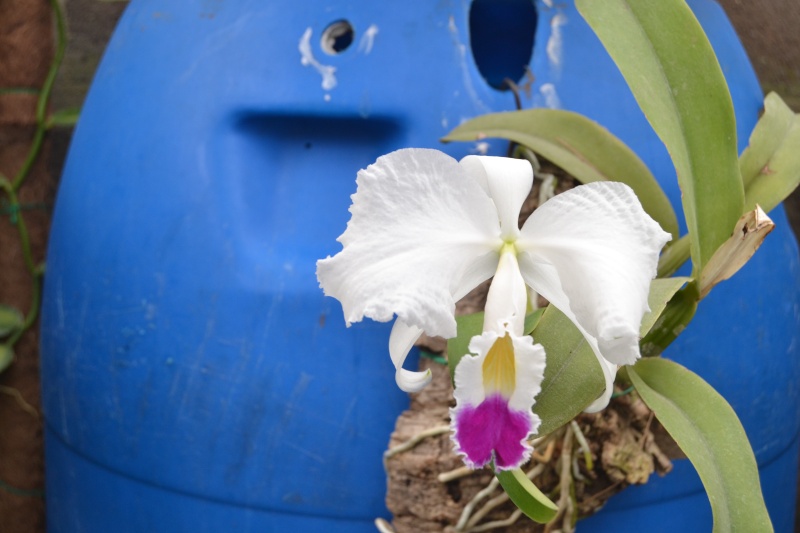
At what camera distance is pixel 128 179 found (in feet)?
2.96

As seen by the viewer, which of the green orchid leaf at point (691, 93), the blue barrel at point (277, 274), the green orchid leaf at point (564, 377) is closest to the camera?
the green orchid leaf at point (564, 377)

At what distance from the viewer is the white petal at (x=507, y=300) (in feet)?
1.50

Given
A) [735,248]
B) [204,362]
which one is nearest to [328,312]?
[204,362]

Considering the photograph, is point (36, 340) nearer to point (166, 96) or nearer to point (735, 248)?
point (166, 96)

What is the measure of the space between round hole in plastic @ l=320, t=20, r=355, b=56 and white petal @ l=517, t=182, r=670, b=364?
0.47m

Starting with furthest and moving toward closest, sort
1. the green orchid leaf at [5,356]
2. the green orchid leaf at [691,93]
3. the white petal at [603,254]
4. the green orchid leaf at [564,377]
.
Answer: the green orchid leaf at [5,356] < the green orchid leaf at [691,93] < the green orchid leaf at [564,377] < the white petal at [603,254]

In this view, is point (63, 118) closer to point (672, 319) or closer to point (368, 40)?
point (368, 40)

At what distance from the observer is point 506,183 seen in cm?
49

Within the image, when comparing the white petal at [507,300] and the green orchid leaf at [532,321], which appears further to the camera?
the green orchid leaf at [532,321]

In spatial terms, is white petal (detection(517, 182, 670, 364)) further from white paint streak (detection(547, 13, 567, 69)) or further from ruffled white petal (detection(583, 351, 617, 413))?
white paint streak (detection(547, 13, 567, 69))

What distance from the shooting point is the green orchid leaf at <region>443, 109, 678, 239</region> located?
30.7 inches

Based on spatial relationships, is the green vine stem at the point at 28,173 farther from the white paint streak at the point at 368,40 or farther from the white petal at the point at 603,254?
the white petal at the point at 603,254

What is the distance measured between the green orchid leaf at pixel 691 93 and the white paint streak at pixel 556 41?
0.17 m

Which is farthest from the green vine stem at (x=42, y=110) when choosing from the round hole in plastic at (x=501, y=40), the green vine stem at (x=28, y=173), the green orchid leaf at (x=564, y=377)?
the green orchid leaf at (x=564, y=377)
